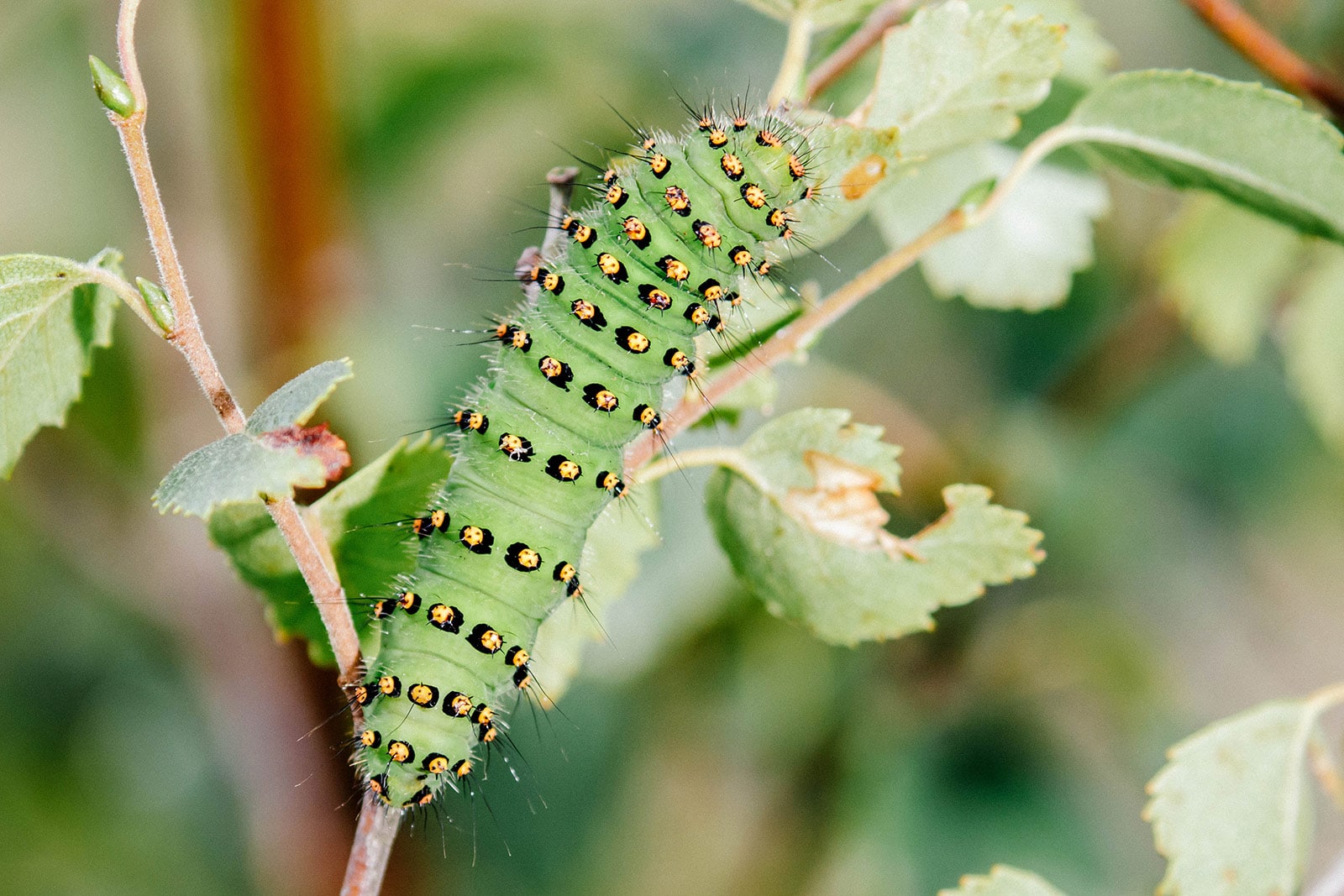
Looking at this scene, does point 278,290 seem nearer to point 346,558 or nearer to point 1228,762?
point 346,558

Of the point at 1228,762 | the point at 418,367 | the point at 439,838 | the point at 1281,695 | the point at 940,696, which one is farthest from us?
the point at 1281,695

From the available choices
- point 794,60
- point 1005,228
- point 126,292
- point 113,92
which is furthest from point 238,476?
point 1005,228

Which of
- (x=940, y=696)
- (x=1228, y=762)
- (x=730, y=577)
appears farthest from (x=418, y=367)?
(x=1228, y=762)

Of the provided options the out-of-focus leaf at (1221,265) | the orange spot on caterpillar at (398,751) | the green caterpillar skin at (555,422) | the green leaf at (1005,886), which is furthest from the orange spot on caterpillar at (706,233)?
the out-of-focus leaf at (1221,265)

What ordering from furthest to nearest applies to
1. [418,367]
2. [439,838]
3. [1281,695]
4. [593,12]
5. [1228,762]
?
[1281,695] → [593,12] → [439,838] → [418,367] → [1228,762]

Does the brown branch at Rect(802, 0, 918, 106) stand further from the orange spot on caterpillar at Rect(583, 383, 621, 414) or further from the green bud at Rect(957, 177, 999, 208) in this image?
the orange spot on caterpillar at Rect(583, 383, 621, 414)

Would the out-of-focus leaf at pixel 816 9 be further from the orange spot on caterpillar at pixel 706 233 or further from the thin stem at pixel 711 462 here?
the thin stem at pixel 711 462

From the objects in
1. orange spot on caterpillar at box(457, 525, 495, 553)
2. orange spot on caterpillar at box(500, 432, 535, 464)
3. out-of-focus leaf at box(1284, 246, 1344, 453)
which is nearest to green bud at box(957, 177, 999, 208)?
orange spot on caterpillar at box(500, 432, 535, 464)
